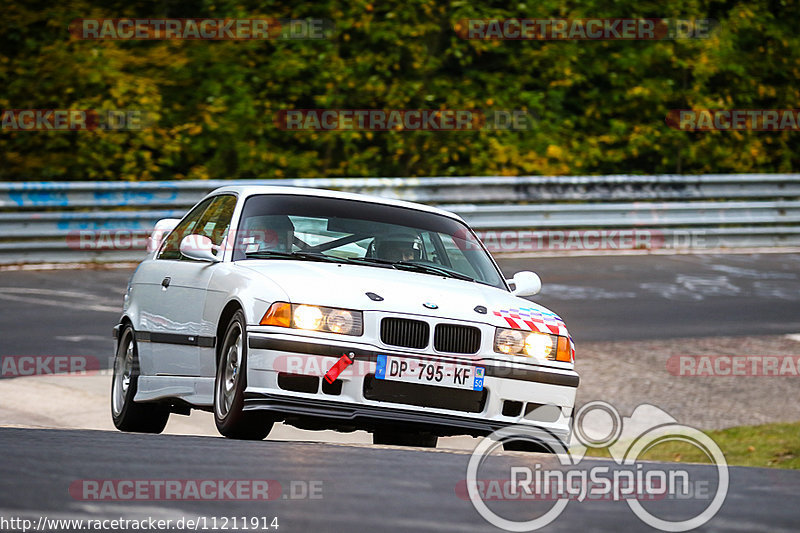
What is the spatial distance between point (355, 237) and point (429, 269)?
0.49 m

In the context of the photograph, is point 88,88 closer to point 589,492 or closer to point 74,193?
point 74,193

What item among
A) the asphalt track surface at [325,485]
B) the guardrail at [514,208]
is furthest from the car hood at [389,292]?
the guardrail at [514,208]

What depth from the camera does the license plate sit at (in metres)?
6.30

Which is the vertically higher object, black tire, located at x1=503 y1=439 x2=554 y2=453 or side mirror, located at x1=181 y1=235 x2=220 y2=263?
side mirror, located at x1=181 y1=235 x2=220 y2=263

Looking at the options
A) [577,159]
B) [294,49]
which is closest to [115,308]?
[294,49]

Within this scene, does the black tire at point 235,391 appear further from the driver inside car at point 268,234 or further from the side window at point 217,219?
the side window at point 217,219

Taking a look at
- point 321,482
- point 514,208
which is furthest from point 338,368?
point 514,208

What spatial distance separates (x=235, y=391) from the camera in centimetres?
635

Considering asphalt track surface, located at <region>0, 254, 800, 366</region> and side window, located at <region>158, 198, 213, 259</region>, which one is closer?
side window, located at <region>158, 198, 213, 259</region>

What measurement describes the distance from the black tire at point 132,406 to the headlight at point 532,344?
238 centimetres

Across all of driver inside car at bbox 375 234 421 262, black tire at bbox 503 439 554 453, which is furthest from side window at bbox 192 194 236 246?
black tire at bbox 503 439 554 453

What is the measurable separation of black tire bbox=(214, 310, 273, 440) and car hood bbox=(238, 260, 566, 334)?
13.3 inches

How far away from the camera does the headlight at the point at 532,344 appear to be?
655 cm

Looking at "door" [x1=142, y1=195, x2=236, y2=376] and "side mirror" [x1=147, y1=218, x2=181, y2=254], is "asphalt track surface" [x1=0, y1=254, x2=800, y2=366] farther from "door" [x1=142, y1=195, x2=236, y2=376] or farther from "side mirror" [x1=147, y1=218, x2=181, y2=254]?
"door" [x1=142, y1=195, x2=236, y2=376]
